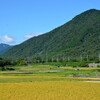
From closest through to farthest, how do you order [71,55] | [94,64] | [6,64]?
[94,64]
[6,64]
[71,55]

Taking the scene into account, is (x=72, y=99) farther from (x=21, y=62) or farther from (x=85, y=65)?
(x=21, y=62)

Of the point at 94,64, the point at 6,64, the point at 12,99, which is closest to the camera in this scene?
the point at 12,99

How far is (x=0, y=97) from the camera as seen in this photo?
80.7 ft

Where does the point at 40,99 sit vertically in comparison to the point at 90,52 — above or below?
below

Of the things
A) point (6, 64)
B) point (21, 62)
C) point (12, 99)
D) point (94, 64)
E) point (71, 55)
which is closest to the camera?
point (12, 99)

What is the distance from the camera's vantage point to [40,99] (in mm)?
23797

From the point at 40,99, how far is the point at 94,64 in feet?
347

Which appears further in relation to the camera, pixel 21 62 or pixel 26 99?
pixel 21 62

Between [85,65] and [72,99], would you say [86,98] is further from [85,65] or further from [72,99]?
[85,65]

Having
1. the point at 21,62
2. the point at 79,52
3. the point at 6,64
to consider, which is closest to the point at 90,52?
the point at 79,52

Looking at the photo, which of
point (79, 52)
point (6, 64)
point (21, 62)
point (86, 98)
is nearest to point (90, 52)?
point (79, 52)

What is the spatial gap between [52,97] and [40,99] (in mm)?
1693

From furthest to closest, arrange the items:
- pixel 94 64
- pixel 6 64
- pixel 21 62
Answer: pixel 21 62 → pixel 6 64 → pixel 94 64

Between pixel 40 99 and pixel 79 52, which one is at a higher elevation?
pixel 79 52
